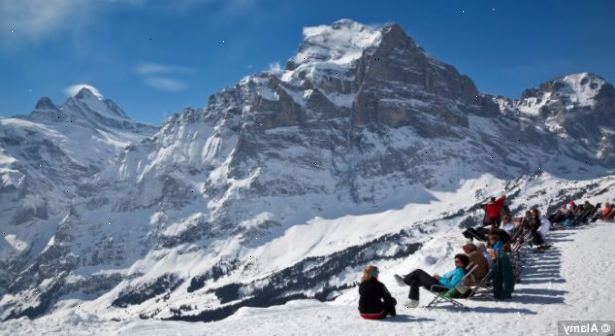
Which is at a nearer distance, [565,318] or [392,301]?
[565,318]

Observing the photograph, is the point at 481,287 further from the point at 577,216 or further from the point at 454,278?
the point at 577,216

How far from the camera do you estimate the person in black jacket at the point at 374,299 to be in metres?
15.6

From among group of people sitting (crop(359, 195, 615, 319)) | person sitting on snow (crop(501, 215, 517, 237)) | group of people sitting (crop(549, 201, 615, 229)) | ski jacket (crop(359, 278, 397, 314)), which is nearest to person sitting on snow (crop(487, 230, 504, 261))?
→ group of people sitting (crop(359, 195, 615, 319))

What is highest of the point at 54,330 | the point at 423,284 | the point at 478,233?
the point at 478,233

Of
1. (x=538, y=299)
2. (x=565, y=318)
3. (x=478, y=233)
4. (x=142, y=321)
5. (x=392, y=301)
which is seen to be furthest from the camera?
(x=478, y=233)

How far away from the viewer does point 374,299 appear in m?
15.8

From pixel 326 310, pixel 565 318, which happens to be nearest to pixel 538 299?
pixel 565 318

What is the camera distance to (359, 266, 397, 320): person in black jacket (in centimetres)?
1565

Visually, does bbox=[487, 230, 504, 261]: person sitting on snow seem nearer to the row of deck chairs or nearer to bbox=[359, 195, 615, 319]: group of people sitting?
bbox=[359, 195, 615, 319]: group of people sitting

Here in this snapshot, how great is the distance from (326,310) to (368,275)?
3309 mm

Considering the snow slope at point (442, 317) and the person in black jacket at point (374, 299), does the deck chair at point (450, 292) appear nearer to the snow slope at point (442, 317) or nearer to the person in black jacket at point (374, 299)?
the snow slope at point (442, 317)

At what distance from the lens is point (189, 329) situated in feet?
54.7

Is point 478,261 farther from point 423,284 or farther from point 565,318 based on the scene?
point 565,318

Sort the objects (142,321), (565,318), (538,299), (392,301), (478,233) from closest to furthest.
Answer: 1. (565,318)
2. (392,301)
3. (538,299)
4. (142,321)
5. (478,233)
